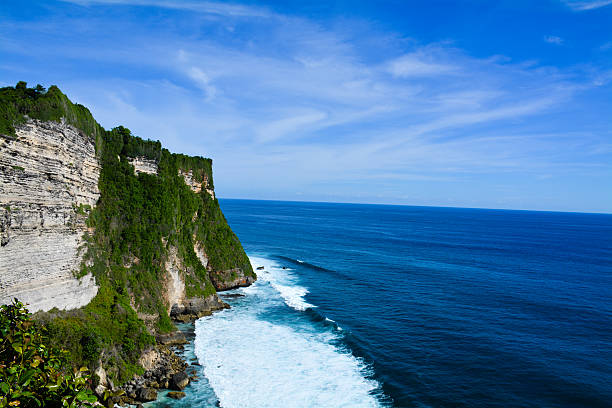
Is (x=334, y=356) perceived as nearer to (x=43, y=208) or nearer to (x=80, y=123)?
(x=43, y=208)

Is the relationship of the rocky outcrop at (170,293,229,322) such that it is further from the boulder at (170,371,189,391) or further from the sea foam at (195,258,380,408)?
the boulder at (170,371,189,391)

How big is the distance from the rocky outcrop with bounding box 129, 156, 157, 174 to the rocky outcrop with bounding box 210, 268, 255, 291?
20.4m

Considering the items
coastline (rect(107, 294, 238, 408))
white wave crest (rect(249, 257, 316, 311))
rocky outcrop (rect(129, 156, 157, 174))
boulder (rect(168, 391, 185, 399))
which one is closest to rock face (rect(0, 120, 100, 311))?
rocky outcrop (rect(129, 156, 157, 174))

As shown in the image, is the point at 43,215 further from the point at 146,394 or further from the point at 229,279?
the point at 229,279

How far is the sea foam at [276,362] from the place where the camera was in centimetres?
2714

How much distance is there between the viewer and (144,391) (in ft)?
85.1

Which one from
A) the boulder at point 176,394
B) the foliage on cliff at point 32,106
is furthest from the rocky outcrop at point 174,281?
the foliage on cliff at point 32,106

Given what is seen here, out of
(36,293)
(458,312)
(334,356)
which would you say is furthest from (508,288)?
(36,293)

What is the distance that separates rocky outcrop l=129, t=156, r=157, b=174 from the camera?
3767 cm

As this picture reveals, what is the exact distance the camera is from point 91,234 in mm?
31234

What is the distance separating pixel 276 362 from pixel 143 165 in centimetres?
2511

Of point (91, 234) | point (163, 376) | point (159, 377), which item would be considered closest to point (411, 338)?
point (163, 376)

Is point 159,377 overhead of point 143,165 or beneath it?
beneath

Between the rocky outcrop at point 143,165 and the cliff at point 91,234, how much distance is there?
11 cm
